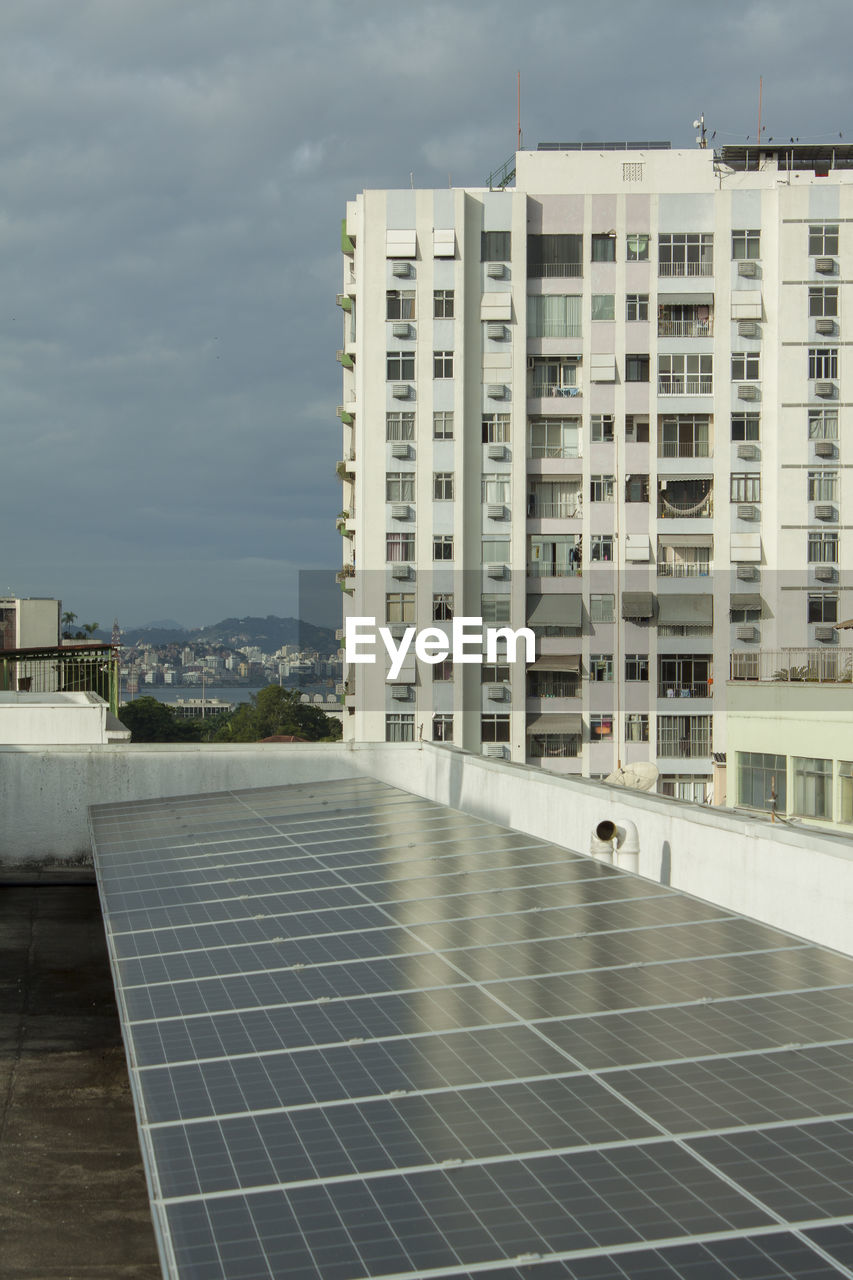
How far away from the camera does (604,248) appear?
6788 centimetres

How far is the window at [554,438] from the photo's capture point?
2694 inches

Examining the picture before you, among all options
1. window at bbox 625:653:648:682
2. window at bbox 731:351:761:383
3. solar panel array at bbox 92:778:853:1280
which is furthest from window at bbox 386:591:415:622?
solar panel array at bbox 92:778:853:1280

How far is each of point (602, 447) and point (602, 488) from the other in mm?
2118

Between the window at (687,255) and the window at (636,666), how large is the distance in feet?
65.2

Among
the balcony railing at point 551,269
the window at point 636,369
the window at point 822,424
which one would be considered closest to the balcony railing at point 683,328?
the window at point 636,369

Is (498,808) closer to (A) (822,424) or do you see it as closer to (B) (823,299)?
(A) (822,424)

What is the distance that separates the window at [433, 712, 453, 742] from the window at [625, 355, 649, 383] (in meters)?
20.0

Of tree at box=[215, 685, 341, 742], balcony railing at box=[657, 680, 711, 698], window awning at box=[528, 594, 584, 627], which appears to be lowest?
tree at box=[215, 685, 341, 742]

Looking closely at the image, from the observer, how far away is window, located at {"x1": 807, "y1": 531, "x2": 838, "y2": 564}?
67.7 m

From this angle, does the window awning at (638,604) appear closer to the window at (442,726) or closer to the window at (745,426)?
the window at (745,426)

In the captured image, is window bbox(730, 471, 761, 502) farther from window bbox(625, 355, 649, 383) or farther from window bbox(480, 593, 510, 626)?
window bbox(480, 593, 510, 626)

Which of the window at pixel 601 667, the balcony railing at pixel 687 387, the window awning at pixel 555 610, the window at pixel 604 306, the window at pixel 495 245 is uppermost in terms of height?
the window at pixel 495 245

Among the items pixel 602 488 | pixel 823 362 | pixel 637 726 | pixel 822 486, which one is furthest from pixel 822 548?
pixel 637 726

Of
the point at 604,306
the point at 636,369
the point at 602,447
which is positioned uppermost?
the point at 604,306
